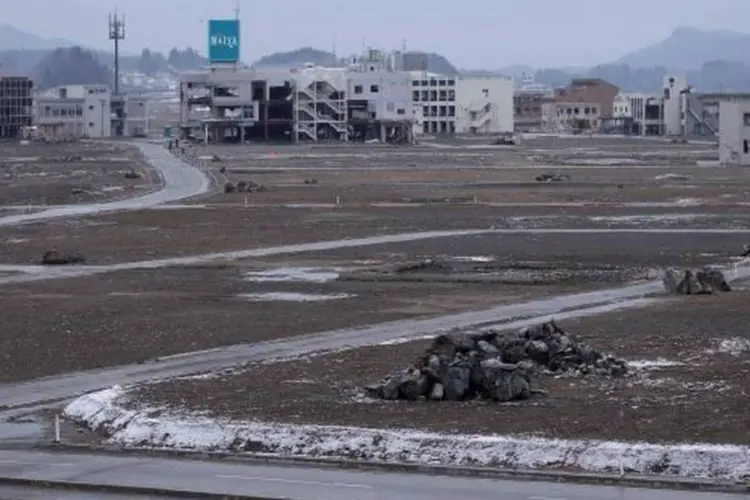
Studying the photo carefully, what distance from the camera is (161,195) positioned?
92.1 m

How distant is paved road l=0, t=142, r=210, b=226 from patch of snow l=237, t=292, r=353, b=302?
29.1m

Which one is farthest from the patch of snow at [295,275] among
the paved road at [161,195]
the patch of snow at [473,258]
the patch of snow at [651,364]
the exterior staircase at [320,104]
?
the exterior staircase at [320,104]

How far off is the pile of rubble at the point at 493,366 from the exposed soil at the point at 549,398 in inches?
16.2

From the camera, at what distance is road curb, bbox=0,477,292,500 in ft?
70.1

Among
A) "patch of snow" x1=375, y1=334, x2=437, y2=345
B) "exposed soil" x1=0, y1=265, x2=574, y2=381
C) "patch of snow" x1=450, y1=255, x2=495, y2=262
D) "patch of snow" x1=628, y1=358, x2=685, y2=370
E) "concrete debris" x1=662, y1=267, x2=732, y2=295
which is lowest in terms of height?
"exposed soil" x1=0, y1=265, x2=574, y2=381

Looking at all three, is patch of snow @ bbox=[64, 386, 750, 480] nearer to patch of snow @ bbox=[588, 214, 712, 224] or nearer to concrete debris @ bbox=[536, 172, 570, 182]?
patch of snow @ bbox=[588, 214, 712, 224]

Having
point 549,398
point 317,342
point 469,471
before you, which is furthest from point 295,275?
point 469,471

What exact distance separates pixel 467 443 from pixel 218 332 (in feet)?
49.9

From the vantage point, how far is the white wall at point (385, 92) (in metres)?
188

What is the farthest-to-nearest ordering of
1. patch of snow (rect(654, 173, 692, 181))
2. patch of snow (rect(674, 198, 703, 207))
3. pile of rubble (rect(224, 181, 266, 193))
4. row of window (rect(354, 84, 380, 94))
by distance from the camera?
1. row of window (rect(354, 84, 380, 94))
2. patch of snow (rect(654, 173, 692, 181))
3. pile of rubble (rect(224, 181, 266, 193))
4. patch of snow (rect(674, 198, 703, 207))

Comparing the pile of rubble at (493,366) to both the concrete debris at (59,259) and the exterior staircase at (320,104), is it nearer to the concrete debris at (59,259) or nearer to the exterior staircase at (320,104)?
the concrete debris at (59,259)

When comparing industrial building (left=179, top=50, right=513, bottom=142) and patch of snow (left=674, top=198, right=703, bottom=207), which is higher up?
industrial building (left=179, top=50, right=513, bottom=142)

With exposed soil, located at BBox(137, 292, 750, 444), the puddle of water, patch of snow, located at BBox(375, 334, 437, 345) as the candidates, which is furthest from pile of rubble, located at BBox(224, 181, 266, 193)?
exposed soil, located at BBox(137, 292, 750, 444)

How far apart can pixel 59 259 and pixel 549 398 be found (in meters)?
29.8
